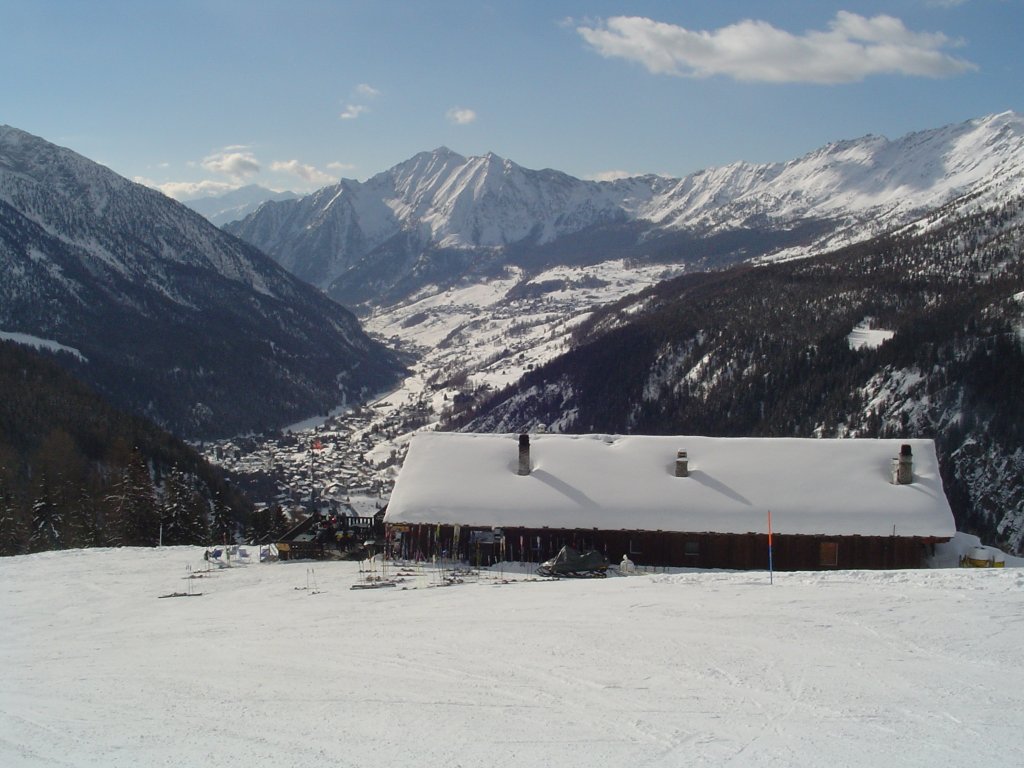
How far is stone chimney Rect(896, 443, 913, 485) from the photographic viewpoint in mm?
38969

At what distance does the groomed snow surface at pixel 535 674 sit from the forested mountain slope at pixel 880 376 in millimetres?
76515

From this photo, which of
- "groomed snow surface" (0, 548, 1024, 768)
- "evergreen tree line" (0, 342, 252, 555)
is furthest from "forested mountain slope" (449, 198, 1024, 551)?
"groomed snow surface" (0, 548, 1024, 768)

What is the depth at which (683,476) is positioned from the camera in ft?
132

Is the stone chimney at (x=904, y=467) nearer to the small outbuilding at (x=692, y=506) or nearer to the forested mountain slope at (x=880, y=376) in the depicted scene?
the small outbuilding at (x=692, y=506)

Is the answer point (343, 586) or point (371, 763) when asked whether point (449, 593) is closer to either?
point (343, 586)

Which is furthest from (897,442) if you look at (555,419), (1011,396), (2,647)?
(555,419)

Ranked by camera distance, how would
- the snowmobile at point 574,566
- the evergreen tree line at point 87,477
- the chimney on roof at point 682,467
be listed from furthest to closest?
the evergreen tree line at point 87,477 → the chimney on roof at point 682,467 → the snowmobile at point 574,566

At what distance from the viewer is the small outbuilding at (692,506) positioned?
37.3 metres

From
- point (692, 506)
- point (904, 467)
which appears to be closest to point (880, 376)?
point (904, 467)

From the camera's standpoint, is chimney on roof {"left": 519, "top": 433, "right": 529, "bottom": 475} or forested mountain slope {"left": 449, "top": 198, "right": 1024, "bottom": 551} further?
forested mountain slope {"left": 449, "top": 198, "right": 1024, "bottom": 551}

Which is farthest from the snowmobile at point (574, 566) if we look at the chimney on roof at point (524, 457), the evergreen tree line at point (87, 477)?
the evergreen tree line at point (87, 477)

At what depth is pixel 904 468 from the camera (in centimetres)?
3903

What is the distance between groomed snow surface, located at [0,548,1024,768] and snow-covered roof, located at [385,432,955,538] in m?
5.93

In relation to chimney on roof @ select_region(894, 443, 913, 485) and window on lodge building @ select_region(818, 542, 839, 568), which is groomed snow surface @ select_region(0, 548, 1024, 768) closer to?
window on lodge building @ select_region(818, 542, 839, 568)
